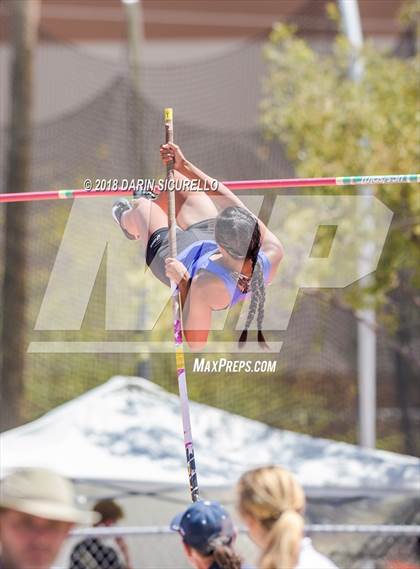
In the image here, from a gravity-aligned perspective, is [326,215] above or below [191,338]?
above

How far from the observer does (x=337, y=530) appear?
6.06m

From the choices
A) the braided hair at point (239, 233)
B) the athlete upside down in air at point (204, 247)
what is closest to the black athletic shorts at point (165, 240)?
the athlete upside down in air at point (204, 247)

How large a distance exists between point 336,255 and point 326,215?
0.32m

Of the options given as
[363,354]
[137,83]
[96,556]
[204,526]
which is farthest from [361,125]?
[204,526]

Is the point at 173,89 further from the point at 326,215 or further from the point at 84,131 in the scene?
the point at 326,215

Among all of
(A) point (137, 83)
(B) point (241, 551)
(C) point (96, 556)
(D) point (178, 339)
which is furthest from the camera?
(A) point (137, 83)

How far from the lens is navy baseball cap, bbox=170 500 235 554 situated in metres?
3.31

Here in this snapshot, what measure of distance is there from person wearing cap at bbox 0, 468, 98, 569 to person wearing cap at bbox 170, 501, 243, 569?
57cm

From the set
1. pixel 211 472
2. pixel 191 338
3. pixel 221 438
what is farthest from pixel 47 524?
pixel 221 438

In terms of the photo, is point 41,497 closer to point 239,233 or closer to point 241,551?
point 239,233

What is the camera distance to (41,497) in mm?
2797

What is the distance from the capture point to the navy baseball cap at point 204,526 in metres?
3.31

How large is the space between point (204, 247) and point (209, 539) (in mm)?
1822

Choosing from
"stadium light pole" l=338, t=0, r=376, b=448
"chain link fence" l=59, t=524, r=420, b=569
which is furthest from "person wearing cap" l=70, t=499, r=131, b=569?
"stadium light pole" l=338, t=0, r=376, b=448
